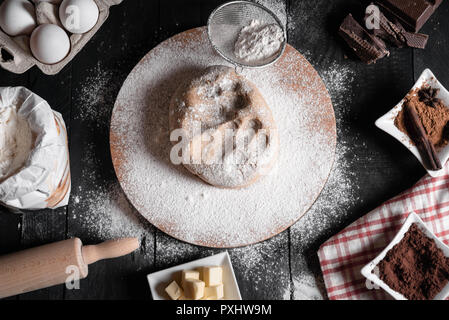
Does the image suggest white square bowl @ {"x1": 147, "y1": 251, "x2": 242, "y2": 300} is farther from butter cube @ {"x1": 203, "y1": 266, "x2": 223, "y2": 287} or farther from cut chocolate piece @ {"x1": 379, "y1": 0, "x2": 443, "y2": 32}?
cut chocolate piece @ {"x1": 379, "y1": 0, "x2": 443, "y2": 32}

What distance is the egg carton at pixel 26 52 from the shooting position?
4.39 ft

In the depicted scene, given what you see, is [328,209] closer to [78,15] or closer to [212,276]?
[212,276]

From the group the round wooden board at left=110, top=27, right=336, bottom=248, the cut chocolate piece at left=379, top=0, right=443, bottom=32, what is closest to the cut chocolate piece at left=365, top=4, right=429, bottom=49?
the cut chocolate piece at left=379, top=0, right=443, bottom=32

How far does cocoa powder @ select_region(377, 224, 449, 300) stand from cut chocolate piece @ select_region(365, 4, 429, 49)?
0.62m

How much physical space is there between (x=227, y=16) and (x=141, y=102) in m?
0.40

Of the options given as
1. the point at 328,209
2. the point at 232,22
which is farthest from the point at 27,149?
the point at 328,209

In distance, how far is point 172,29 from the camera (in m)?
1.44

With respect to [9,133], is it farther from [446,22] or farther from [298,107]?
[446,22]

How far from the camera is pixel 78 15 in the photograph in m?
1.30

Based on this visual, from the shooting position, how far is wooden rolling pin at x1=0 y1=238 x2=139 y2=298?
1191 mm

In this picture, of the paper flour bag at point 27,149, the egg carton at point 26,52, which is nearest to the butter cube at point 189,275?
the paper flour bag at point 27,149

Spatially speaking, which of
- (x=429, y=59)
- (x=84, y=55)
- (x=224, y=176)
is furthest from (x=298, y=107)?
(x=84, y=55)

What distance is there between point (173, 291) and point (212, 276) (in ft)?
0.41

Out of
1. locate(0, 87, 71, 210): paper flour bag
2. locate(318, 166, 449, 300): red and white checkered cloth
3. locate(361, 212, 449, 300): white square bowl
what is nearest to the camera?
locate(0, 87, 71, 210): paper flour bag
